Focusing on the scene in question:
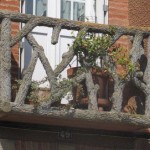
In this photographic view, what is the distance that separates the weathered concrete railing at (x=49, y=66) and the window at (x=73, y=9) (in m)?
1.63

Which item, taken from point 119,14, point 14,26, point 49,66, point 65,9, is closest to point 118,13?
point 119,14

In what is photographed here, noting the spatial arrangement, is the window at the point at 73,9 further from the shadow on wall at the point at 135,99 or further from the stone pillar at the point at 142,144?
the stone pillar at the point at 142,144

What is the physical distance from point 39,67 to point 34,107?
5.39ft

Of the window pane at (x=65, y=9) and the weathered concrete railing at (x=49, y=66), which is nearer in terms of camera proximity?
the weathered concrete railing at (x=49, y=66)

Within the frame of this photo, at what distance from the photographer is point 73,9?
36.5ft

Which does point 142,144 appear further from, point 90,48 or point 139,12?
point 139,12

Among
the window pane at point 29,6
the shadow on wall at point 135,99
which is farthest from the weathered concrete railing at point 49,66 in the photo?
the window pane at point 29,6

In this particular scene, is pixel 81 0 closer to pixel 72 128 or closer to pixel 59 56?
pixel 59 56

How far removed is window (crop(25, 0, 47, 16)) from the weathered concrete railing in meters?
1.60

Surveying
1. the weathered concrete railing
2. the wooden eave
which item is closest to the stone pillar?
the wooden eave

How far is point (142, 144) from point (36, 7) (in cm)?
273

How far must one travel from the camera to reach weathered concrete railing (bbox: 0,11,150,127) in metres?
8.88

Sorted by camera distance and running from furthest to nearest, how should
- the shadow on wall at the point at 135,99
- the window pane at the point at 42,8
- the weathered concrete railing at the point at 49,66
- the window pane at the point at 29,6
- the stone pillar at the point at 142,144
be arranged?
1. the window pane at the point at 42,8
2. the window pane at the point at 29,6
3. the stone pillar at the point at 142,144
4. the shadow on wall at the point at 135,99
5. the weathered concrete railing at the point at 49,66

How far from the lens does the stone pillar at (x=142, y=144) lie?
10.5 meters
